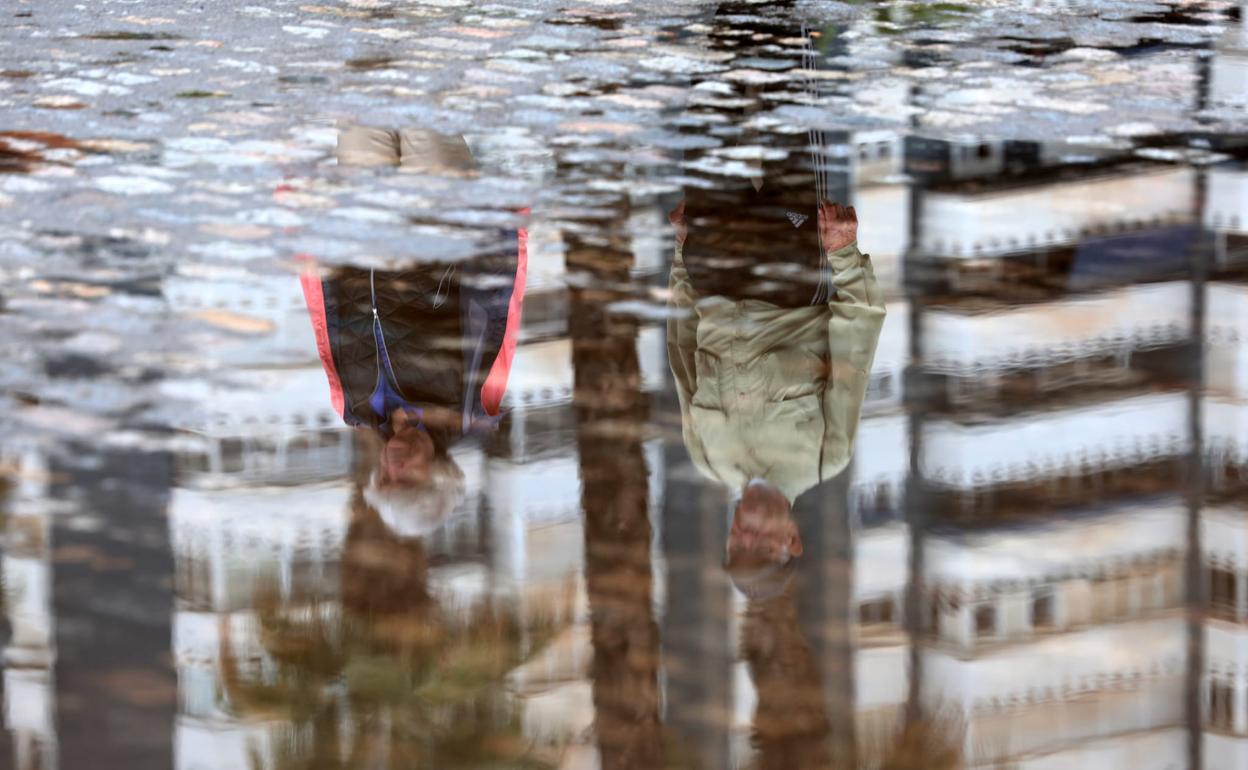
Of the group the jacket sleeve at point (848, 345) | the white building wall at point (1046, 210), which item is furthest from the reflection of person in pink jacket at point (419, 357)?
the white building wall at point (1046, 210)

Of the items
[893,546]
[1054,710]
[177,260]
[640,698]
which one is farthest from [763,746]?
[177,260]

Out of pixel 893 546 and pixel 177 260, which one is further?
pixel 177 260

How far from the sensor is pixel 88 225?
7258mm

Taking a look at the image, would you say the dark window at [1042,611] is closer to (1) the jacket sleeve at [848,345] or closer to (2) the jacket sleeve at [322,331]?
(1) the jacket sleeve at [848,345]

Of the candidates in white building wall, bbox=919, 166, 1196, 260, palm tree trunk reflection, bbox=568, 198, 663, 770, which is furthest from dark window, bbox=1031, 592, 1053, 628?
white building wall, bbox=919, 166, 1196, 260

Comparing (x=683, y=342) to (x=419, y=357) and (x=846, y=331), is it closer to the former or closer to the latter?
(x=846, y=331)

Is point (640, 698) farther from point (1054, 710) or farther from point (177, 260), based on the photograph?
point (177, 260)

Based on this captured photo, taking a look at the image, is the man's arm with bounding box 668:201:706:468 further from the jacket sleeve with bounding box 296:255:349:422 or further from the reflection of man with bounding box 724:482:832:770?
the jacket sleeve with bounding box 296:255:349:422

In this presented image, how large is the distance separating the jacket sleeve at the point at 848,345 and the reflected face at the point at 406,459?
3.52 feet

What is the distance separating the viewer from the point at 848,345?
5500mm

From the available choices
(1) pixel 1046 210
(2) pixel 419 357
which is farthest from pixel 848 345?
(1) pixel 1046 210

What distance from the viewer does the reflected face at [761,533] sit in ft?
15.0

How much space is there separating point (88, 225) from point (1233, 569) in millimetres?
4584

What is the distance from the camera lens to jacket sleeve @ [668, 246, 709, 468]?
518 centimetres
